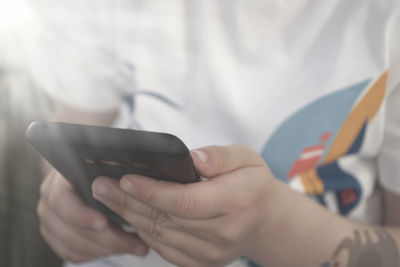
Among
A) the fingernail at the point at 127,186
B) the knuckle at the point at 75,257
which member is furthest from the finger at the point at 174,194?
the knuckle at the point at 75,257

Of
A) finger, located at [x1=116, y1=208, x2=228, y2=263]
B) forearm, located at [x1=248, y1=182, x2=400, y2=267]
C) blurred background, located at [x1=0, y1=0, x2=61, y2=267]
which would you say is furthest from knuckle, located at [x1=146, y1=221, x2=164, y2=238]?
blurred background, located at [x1=0, y1=0, x2=61, y2=267]

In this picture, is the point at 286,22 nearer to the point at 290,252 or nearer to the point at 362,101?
the point at 362,101

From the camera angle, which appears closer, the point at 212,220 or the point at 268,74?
the point at 212,220

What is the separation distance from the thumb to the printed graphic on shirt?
0.31 ft

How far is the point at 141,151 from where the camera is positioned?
0.25m

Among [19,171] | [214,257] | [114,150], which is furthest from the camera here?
[19,171]

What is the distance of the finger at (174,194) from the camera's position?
0.28 metres

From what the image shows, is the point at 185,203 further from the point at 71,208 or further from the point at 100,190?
the point at 71,208

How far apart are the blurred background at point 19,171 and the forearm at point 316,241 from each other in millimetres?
339

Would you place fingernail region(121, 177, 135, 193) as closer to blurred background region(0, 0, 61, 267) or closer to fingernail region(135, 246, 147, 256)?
fingernail region(135, 246, 147, 256)

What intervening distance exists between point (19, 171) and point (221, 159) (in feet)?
1.28

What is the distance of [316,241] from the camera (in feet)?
1.38

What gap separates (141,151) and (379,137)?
329mm

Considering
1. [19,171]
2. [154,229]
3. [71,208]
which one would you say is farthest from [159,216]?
[19,171]
